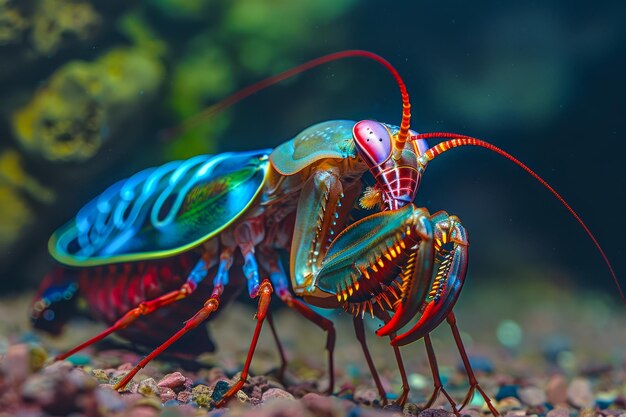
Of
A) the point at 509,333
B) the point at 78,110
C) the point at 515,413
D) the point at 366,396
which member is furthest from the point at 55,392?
the point at 509,333

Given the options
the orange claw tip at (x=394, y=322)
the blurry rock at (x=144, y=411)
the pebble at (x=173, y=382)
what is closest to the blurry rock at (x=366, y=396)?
the orange claw tip at (x=394, y=322)

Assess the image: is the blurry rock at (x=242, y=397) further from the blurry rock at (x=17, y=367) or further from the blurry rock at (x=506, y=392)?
the blurry rock at (x=506, y=392)

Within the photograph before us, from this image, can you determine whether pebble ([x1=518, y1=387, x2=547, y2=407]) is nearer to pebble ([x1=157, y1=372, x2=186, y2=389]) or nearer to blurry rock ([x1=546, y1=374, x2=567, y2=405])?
blurry rock ([x1=546, y1=374, x2=567, y2=405])

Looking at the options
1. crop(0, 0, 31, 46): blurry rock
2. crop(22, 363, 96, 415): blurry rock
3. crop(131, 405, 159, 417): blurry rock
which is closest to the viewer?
crop(22, 363, 96, 415): blurry rock

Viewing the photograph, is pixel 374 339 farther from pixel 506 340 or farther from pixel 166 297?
pixel 166 297

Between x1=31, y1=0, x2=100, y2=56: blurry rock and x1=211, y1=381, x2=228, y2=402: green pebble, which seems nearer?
x1=211, y1=381, x2=228, y2=402: green pebble

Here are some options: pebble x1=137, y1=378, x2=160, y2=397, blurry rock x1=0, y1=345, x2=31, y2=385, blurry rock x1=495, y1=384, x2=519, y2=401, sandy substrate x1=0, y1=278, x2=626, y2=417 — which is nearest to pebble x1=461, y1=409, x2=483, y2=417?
sandy substrate x1=0, y1=278, x2=626, y2=417

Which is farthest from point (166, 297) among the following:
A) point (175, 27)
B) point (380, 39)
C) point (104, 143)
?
point (175, 27)
